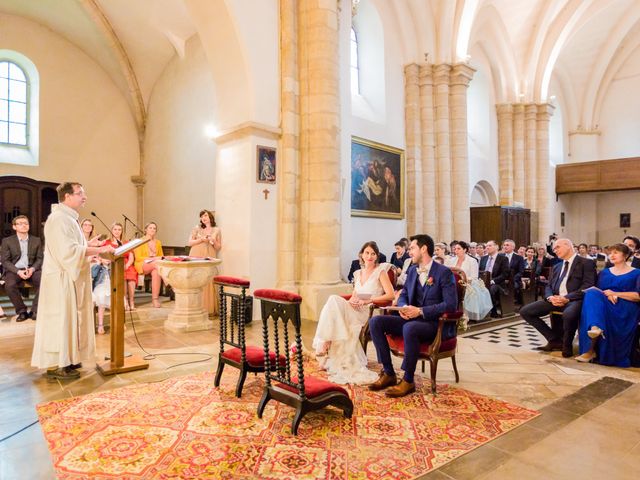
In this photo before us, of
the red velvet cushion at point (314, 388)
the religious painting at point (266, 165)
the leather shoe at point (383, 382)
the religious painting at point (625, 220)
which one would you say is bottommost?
the leather shoe at point (383, 382)

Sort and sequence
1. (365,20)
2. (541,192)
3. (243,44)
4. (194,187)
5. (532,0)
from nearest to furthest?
(243,44), (194,187), (365,20), (532,0), (541,192)

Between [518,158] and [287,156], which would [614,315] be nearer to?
[287,156]

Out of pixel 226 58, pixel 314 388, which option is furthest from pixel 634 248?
pixel 226 58

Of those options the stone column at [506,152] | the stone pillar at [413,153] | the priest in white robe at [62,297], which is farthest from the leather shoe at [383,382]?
the stone column at [506,152]

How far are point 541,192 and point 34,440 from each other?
16506 millimetres

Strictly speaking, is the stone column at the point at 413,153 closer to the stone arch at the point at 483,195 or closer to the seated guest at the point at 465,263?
the stone arch at the point at 483,195

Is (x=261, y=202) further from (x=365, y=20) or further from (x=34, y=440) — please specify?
(x=365, y=20)

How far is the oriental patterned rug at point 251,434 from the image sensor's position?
258cm

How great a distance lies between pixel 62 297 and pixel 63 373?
729 mm

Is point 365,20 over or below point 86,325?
over

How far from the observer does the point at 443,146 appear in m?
11.9

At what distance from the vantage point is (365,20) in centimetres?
1141

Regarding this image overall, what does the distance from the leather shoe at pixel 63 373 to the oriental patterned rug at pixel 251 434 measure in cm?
63

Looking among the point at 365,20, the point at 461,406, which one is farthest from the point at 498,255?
the point at 365,20
